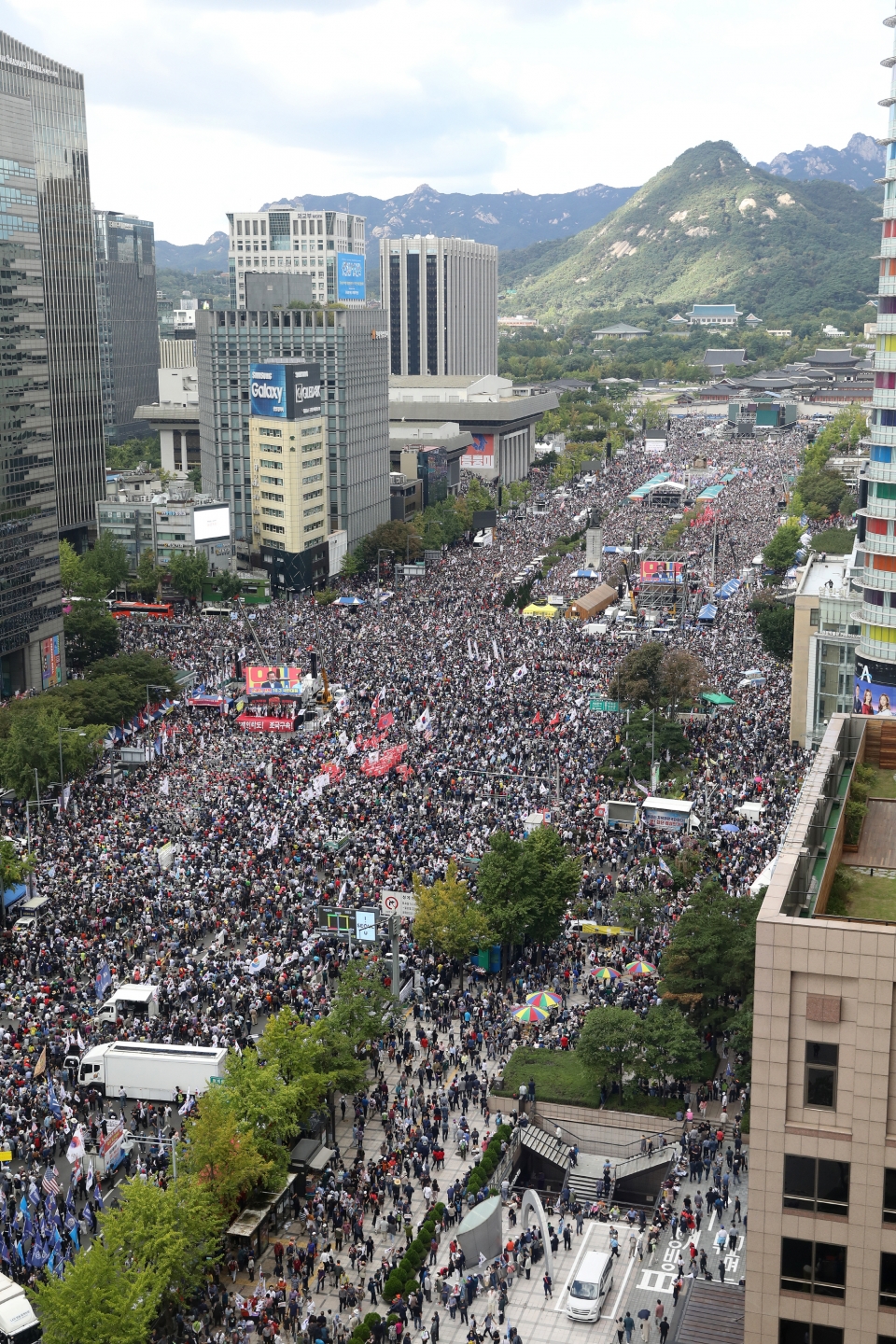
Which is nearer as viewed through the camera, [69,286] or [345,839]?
[345,839]

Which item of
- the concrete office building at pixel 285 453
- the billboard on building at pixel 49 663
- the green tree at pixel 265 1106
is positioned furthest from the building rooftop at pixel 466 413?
the green tree at pixel 265 1106

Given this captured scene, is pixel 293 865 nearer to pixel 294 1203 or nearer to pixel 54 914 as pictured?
pixel 54 914

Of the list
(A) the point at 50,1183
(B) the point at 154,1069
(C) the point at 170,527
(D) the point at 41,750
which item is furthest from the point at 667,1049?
(C) the point at 170,527

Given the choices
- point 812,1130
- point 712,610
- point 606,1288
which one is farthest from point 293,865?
point 712,610

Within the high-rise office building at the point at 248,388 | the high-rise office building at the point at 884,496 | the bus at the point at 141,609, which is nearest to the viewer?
the high-rise office building at the point at 884,496

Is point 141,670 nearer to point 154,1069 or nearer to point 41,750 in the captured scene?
point 41,750

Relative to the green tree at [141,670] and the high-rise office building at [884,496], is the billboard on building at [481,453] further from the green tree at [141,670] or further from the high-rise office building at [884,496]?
the high-rise office building at [884,496]

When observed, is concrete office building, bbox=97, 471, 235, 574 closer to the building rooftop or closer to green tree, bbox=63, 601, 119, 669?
green tree, bbox=63, 601, 119, 669
